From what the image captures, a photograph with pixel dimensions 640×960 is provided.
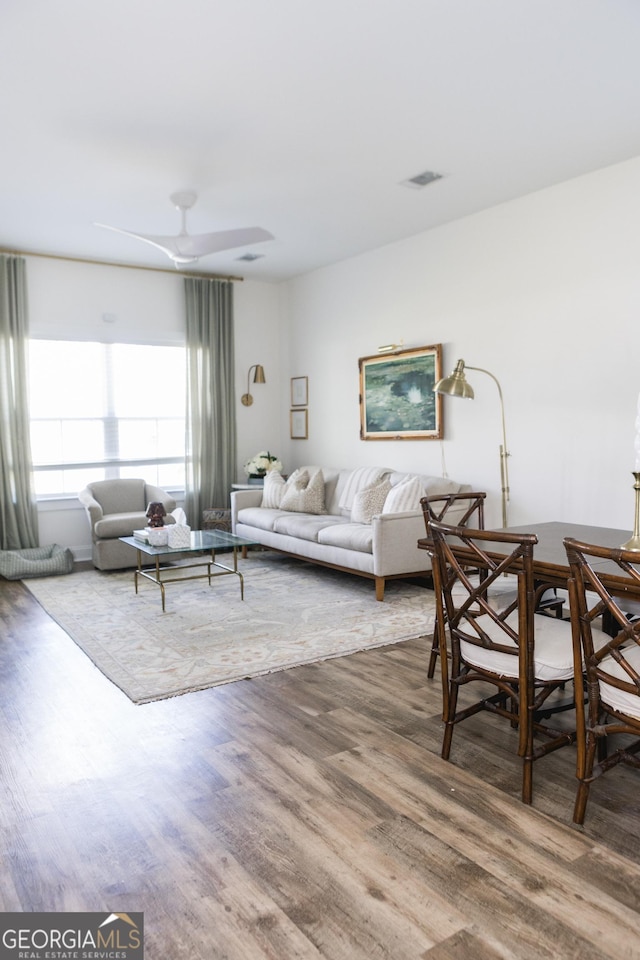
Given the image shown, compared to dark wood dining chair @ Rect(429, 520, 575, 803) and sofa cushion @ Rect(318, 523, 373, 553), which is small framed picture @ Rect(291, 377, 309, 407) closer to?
sofa cushion @ Rect(318, 523, 373, 553)

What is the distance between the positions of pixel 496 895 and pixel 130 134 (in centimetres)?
404

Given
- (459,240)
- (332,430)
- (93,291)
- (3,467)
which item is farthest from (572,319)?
(3,467)

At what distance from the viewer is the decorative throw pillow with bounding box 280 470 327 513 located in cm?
646

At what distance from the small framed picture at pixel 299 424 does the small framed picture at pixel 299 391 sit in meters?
0.09

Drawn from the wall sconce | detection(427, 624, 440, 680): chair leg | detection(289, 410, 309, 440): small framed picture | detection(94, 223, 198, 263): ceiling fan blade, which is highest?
detection(94, 223, 198, 263): ceiling fan blade

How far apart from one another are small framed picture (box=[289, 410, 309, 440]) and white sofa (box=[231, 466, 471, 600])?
0.96 meters

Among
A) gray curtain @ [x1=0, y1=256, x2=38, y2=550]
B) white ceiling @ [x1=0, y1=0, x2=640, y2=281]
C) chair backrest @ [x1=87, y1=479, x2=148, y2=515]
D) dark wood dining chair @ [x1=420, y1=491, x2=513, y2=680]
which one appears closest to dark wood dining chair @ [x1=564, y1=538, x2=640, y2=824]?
dark wood dining chair @ [x1=420, y1=491, x2=513, y2=680]

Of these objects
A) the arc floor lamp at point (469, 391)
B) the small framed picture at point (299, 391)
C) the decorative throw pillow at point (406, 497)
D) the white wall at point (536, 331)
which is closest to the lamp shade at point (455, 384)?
the arc floor lamp at point (469, 391)

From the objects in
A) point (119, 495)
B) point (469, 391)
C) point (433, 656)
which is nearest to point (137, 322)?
point (119, 495)

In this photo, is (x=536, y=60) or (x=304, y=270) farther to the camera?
(x=304, y=270)

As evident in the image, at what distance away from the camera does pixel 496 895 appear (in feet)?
6.02

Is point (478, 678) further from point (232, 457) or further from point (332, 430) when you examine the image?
point (232, 457)

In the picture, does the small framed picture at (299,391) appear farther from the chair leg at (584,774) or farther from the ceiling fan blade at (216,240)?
the chair leg at (584,774)

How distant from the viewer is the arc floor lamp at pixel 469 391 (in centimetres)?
441
